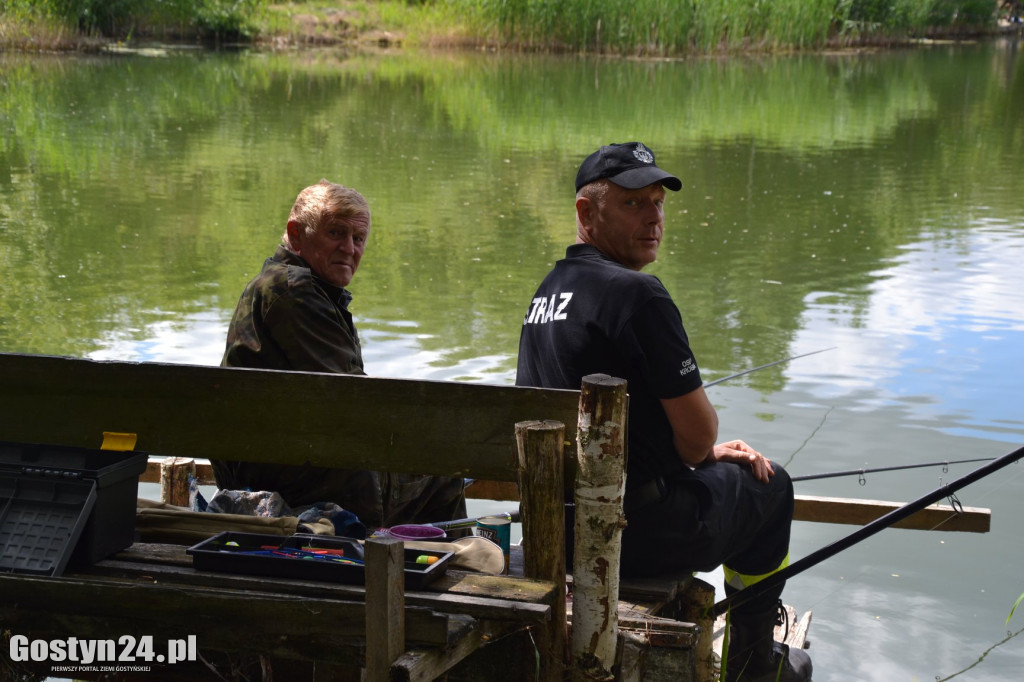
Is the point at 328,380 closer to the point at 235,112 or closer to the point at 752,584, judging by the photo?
the point at 752,584

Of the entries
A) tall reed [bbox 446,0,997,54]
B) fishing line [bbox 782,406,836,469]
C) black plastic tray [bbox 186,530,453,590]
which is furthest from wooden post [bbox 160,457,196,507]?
tall reed [bbox 446,0,997,54]

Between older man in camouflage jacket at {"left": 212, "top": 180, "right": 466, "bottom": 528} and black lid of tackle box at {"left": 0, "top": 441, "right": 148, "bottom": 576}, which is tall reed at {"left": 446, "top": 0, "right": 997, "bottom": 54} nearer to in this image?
older man in camouflage jacket at {"left": 212, "top": 180, "right": 466, "bottom": 528}

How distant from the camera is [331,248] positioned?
348cm

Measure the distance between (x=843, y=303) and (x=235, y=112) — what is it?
495 inches

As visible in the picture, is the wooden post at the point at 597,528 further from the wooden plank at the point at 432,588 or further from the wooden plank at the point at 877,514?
the wooden plank at the point at 877,514

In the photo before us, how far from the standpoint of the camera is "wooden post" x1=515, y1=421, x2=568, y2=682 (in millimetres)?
2410

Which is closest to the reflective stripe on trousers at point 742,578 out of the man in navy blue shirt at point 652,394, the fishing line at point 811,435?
the man in navy blue shirt at point 652,394

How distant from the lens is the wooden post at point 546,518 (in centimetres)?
241

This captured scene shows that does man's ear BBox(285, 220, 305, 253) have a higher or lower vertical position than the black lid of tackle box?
higher

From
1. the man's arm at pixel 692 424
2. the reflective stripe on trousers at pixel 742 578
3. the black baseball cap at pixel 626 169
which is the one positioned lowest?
the reflective stripe on trousers at pixel 742 578

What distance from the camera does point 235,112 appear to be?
61.5ft

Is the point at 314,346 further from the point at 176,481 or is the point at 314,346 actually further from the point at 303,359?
the point at 176,481

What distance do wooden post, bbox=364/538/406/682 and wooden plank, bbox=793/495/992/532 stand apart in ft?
6.63

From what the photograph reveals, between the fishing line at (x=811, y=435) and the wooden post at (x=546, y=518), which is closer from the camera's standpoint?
the wooden post at (x=546, y=518)
